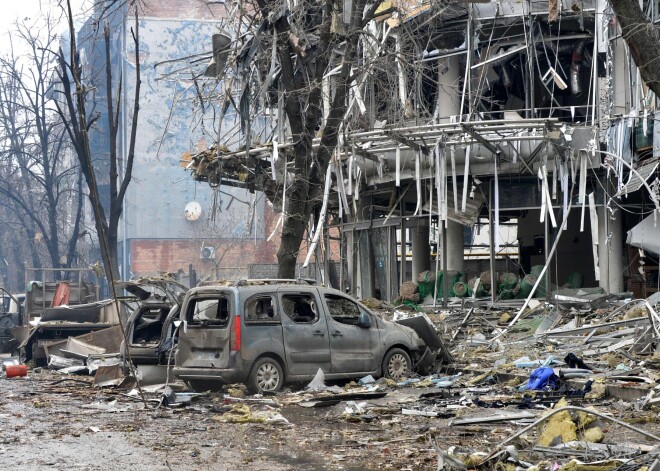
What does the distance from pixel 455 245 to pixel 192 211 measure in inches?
1507

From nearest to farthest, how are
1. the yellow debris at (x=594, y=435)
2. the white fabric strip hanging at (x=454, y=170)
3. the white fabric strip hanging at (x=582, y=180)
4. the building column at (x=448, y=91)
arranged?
the yellow debris at (x=594, y=435)
the white fabric strip hanging at (x=582, y=180)
the white fabric strip hanging at (x=454, y=170)
the building column at (x=448, y=91)

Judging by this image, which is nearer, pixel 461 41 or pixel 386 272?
pixel 461 41

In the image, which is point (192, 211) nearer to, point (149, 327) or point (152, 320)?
point (152, 320)

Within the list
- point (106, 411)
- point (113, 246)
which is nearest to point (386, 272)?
point (113, 246)

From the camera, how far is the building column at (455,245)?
28203 millimetres

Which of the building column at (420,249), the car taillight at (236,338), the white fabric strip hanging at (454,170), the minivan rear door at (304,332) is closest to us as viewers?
the car taillight at (236,338)

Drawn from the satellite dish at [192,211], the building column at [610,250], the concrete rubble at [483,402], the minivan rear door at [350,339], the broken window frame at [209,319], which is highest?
the satellite dish at [192,211]

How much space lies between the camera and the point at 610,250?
2667 centimetres

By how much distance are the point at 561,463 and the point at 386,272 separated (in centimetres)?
2113

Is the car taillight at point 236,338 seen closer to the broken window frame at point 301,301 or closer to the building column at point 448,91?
the broken window frame at point 301,301

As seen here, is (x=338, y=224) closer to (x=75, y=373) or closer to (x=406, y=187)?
(x=406, y=187)

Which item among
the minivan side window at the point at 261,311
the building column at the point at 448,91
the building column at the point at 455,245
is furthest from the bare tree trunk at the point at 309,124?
the building column at the point at 455,245

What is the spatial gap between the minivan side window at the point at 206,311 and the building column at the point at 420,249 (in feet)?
44.5

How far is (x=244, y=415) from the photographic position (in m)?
13.1
